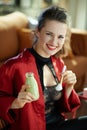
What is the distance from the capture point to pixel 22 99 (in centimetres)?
115

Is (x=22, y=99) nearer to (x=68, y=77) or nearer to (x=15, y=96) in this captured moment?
(x=15, y=96)

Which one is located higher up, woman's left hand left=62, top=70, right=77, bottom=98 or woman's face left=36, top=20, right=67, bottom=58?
woman's face left=36, top=20, right=67, bottom=58

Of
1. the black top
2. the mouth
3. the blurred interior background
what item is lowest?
the blurred interior background

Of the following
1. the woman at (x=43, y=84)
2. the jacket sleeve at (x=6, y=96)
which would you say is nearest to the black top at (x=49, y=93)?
the woman at (x=43, y=84)

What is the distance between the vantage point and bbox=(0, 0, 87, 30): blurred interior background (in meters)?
3.73

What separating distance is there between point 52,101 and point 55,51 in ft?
0.83

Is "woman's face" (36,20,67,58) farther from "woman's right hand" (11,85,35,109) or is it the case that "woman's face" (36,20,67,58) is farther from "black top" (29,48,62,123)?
"woman's right hand" (11,85,35,109)

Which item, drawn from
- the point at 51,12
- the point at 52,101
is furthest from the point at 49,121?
the point at 51,12

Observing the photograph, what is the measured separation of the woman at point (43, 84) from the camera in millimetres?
1218

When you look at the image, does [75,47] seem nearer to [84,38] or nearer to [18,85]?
[84,38]

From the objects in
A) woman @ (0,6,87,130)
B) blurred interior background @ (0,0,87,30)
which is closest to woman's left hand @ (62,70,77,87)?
woman @ (0,6,87,130)

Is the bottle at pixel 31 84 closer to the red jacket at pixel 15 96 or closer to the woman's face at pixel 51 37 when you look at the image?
the red jacket at pixel 15 96

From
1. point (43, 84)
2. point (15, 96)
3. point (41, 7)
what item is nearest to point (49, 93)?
point (43, 84)

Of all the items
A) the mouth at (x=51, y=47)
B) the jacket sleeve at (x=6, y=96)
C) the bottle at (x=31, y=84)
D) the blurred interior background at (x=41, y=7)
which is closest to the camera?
the bottle at (x=31, y=84)
